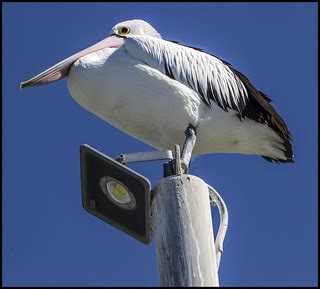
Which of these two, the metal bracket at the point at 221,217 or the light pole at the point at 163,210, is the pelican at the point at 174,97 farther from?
the light pole at the point at 163,210

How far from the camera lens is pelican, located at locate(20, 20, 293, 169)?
5820mm

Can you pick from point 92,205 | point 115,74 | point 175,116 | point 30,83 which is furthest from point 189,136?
point 92,205

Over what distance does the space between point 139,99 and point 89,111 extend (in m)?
0.62

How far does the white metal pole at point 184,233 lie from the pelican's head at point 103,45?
2.85 m

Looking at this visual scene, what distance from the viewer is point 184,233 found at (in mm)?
3545

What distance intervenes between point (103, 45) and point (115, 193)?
10.3 ft

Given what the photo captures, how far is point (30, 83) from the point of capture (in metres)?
6.57

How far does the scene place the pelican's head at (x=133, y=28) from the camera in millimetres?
7246

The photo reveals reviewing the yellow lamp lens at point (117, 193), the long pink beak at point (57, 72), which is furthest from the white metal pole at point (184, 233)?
the long pink beak at point (57, 72)

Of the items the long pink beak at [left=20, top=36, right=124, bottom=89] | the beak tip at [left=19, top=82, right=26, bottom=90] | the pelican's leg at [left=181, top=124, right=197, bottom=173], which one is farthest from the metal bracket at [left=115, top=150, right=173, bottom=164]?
the beak tip at [left=19, top=82, right=26, bottom=90]

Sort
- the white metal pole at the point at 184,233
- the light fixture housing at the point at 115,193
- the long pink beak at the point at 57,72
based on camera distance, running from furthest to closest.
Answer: the long pink beak at the point at 57,72, the light fixture housing at the point at 115,193, the white metal pole at the point at 184,233

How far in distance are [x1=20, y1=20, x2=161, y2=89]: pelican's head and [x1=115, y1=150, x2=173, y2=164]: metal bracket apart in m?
2.55

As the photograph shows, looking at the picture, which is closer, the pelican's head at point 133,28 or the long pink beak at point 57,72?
the long pink beak at point 57,72

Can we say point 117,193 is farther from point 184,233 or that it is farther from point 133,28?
point 133,28
